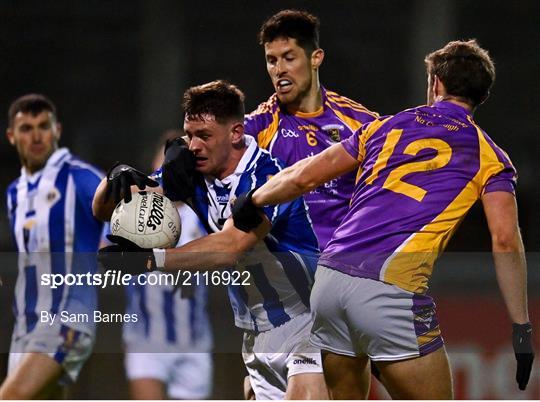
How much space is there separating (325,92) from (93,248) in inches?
67.9

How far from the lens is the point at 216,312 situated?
6.84 metres

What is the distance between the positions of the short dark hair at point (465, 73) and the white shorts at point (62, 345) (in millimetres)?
2746

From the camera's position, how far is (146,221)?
431cm

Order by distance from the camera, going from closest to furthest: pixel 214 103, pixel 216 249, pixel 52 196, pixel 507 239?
pixel 507 239 < pixel 216 249 < pixel 214 103 < pixel 52 196

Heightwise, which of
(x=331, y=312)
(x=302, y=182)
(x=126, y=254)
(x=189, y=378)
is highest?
(x=302, y=182)

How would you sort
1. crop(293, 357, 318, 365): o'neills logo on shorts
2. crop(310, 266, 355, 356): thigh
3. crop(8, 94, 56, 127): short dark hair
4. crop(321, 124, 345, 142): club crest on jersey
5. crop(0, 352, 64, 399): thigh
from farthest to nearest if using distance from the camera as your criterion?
crop(8, 94, 56, 127): short dark hair
crop(0, 352, 64, 399): thigh
crop(321, 124, 345, 142): club crest on jersey
crop(293, 357, 318, 365): o'neills logo on shorts
crop(310, 266, 355, 356): thigh

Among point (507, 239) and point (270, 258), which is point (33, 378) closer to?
point (270, 258)

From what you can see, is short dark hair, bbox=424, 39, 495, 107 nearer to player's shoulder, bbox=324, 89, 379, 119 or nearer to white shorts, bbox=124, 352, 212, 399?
player's shoulder, bbox=324, 89, 379, 119

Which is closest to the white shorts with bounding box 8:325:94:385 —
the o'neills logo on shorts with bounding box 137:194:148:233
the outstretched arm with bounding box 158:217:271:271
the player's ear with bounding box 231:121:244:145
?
the o'neills logo on shorts with bounding box 137:194:148:233

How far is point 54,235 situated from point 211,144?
203cm

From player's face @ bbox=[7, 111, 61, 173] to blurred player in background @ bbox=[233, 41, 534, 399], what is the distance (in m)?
2.95

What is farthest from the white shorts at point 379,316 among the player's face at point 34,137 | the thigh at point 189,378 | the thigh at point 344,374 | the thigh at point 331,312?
the player's face at point 34,137

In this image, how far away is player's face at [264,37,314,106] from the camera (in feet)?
16.9

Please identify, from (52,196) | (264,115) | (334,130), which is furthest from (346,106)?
(52,196)
